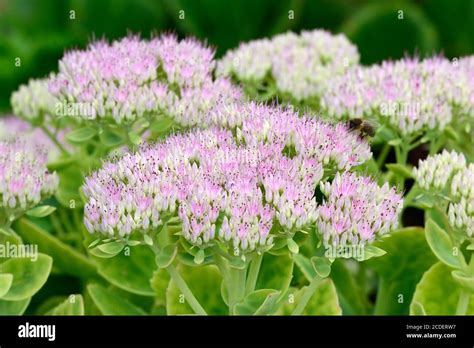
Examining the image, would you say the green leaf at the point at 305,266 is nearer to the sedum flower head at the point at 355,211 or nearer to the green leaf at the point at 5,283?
the sedum flower head at the point at 355,211

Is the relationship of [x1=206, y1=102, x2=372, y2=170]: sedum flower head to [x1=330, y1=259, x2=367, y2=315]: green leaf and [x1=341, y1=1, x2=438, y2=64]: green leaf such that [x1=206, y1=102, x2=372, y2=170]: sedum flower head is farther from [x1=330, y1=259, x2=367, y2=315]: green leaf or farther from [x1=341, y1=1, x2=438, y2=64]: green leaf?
[x1=341, y1=1, x2=438, y2=64]: green leaf

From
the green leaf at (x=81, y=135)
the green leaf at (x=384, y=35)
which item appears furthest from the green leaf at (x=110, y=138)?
the green leaf at (x=384, y=35)

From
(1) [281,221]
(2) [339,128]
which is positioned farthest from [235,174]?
(2) [339,128]

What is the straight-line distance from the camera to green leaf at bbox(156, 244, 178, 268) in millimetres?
1055

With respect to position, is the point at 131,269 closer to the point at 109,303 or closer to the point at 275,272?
the point at 109,303

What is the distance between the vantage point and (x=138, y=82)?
127cm

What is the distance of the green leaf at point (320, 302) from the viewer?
1.22 m

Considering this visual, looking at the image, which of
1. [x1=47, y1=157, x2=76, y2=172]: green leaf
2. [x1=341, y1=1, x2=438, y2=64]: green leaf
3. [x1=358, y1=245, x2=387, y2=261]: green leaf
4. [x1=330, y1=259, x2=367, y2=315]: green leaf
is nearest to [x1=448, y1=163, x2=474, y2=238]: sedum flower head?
[x1=358, y1=245, x2=387, y2=261]: green leaf

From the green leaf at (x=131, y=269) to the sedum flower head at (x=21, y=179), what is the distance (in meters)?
0.18

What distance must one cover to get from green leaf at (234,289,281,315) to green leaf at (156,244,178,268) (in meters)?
0.10

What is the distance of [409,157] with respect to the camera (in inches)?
87.6
